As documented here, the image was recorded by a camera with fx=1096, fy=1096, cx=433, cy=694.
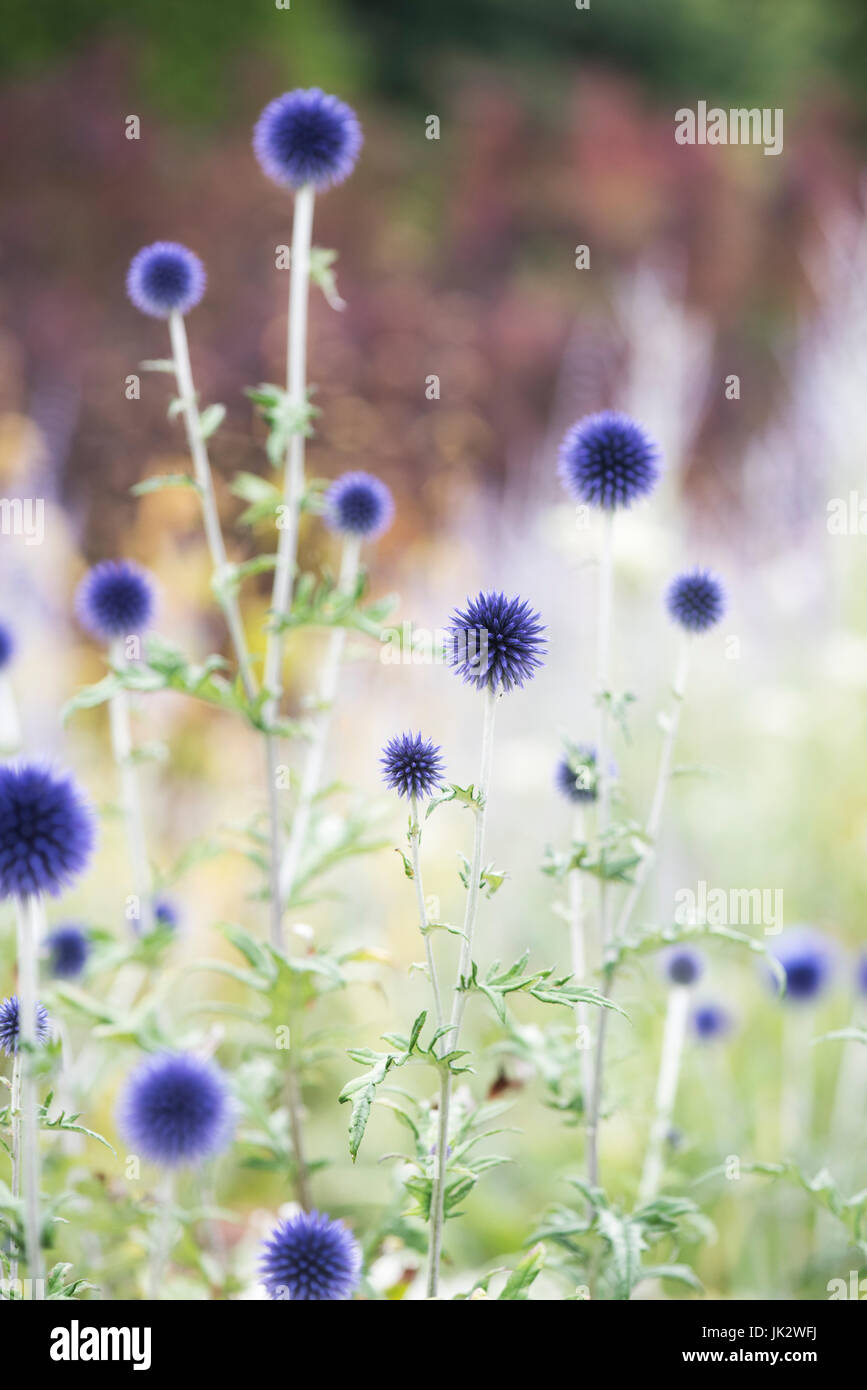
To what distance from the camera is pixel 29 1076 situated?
888mm

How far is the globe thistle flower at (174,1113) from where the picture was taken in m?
1.27

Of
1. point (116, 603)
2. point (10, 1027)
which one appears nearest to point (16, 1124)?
point (10, 1027)

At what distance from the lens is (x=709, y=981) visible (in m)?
2.55

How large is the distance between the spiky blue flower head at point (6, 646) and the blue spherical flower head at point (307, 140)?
86 centimetres

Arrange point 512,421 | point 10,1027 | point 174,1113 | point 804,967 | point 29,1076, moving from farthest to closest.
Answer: point 512,421 < point 804,967 < point 174,1113 < point 10,1027 < point 29,1076

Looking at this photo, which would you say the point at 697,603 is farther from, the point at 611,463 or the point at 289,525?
the point at 289,525

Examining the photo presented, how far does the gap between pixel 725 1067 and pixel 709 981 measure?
199 millimetres

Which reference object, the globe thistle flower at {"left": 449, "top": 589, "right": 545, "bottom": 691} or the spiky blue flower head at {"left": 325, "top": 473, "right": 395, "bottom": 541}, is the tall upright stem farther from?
the globe thistle flower at {"left": 449, "top": 589, "right": 545, "bottom": 691}

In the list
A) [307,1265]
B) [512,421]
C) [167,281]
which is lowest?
[307,1265]

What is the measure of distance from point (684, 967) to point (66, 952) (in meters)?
1.01
